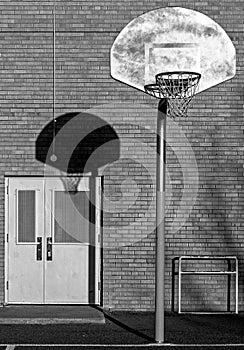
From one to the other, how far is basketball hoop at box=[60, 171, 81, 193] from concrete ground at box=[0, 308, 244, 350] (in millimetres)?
2337

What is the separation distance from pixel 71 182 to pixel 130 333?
10.7 feet

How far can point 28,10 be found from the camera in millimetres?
13062

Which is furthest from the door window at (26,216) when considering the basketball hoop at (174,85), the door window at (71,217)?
the basketball hoop at (174,85)

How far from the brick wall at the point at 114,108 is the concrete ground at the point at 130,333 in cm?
108

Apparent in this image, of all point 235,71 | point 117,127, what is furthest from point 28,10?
point 235,71

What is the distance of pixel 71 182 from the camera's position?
13.2m

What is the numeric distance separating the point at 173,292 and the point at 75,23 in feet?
17.0

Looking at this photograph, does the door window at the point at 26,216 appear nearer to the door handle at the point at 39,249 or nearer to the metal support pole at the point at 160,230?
the door handle at the point at 39,249

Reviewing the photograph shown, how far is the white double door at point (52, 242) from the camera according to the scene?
1310 cm

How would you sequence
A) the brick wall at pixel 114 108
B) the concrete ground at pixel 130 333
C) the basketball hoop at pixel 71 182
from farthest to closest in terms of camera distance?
the basketball hoop at pixel 71 182 → the brick wall at pixel 114 108 → the concrete ground at pixel 130 333

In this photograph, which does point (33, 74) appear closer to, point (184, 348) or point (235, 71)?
point (235, 71)

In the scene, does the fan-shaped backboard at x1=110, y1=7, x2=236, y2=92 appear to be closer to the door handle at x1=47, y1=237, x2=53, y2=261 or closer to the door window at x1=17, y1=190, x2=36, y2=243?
the door window at x1=17, y1=190, x2=36, y2=243

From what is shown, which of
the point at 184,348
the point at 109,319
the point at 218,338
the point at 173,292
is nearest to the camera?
the point at 184,348

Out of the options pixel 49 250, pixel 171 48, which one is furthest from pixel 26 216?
pixel 171 48
